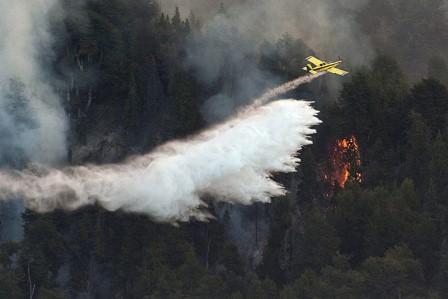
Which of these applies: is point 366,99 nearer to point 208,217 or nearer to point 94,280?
point 208,217

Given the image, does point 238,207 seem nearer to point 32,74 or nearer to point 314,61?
point 314,61

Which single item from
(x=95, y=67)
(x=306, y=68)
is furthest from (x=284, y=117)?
(x=95, y=67)

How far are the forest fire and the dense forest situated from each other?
0.28 ft

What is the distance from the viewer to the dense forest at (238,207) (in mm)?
102000

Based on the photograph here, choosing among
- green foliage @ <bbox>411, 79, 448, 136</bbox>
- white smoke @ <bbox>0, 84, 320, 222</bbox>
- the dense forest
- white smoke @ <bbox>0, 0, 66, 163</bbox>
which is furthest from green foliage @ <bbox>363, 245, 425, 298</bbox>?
white smoke @ <bbox>0, 0, 66, 163</bbox>

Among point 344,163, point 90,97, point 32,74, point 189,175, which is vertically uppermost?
point 32,74

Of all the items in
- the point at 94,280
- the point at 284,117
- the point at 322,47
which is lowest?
the point at 94,280

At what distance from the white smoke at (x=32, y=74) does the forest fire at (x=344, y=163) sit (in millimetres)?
16317

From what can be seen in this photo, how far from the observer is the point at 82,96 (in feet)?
369

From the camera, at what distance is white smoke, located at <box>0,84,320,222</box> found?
327ft

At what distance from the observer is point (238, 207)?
108m

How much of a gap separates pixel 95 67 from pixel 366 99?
1682 cm

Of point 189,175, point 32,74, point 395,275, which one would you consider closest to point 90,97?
point 32,74

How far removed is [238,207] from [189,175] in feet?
30.6
